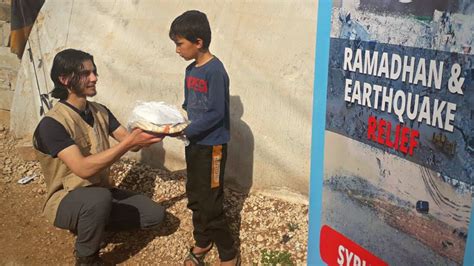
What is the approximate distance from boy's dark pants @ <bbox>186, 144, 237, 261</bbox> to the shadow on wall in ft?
2.65

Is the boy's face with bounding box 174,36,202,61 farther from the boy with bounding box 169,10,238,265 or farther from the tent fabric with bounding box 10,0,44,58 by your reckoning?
the tent fabric with bounding box 10,0,44,58

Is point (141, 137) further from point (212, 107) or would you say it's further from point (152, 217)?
point (152, 217)

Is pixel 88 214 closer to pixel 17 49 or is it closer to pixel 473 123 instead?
pixel 473 123

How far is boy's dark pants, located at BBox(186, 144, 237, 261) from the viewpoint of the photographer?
10.1ft

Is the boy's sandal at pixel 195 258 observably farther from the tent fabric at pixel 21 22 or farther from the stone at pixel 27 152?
the tent fabric at pixel 21 22

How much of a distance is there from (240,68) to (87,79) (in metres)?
1.17

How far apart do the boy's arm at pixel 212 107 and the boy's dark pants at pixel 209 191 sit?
148mm

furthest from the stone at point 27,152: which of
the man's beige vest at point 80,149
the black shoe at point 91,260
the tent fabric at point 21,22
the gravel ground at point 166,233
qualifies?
the black shoe at point 91,260

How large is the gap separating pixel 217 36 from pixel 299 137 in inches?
40.1

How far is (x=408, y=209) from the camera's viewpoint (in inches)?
69.3

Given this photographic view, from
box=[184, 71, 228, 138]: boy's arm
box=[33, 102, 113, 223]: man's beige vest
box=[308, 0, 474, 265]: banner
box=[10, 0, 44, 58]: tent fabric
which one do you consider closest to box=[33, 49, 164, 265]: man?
box=[33, 102, 113, 223]: man's beige vest

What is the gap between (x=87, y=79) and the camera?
3240 millimetres

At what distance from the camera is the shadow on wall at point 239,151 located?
3951 mm

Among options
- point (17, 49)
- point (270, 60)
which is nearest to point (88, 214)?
point (270, 60)
